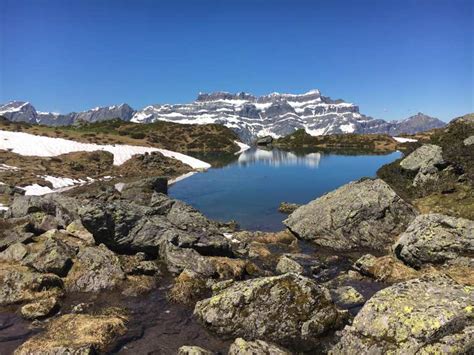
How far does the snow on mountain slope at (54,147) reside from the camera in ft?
278

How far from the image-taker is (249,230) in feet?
122

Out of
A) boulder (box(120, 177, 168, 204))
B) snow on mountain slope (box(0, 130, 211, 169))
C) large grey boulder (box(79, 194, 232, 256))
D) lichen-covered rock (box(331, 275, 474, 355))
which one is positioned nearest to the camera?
lichen-covered rock (box(331, 275, 474, 355))

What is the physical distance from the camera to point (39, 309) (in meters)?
18.8

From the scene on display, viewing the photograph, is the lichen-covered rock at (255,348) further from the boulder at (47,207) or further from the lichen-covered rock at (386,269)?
the boulder at (47,207)

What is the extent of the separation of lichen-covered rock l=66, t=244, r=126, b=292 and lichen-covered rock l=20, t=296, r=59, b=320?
272 centimetres

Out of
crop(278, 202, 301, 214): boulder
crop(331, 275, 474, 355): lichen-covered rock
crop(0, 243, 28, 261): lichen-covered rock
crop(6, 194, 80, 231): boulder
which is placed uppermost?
crop(331, 275, 474, 355): lichen-covered rock

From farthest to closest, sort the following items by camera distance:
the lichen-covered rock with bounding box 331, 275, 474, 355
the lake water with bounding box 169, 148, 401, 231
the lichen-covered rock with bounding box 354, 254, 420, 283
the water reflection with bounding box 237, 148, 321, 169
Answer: the water reflection with bounding box 237, 148, 321, 169 < the lake water with bounding box 169, 148, 401, 231 < the lichen-covered rock with bounding box 354, 254, 420, 283 < the lichen-covered rock with bounding box 331, 275, 474, 355

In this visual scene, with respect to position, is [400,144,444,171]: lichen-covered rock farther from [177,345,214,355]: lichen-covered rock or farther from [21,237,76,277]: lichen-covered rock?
[21,237,76,277]: lichen-covered rock

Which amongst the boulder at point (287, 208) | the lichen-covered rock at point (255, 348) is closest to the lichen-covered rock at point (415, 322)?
the lichen-covered rock at point (255, 348)

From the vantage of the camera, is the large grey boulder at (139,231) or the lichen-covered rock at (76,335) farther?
the large grey boulder at (139,231)

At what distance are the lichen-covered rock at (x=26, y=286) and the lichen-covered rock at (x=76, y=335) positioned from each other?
3.28 metres

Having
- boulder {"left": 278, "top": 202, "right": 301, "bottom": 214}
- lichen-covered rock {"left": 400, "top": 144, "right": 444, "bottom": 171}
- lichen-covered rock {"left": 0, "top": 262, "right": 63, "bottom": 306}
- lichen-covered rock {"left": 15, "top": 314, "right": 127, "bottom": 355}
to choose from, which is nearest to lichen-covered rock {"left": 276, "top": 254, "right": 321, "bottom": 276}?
lichen-covered rock {"left": 15, "top": 314, "right": 127, "bottom": 355}

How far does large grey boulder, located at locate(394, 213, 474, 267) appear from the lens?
23.6 metres

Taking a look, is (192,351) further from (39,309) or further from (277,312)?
(39,309)
